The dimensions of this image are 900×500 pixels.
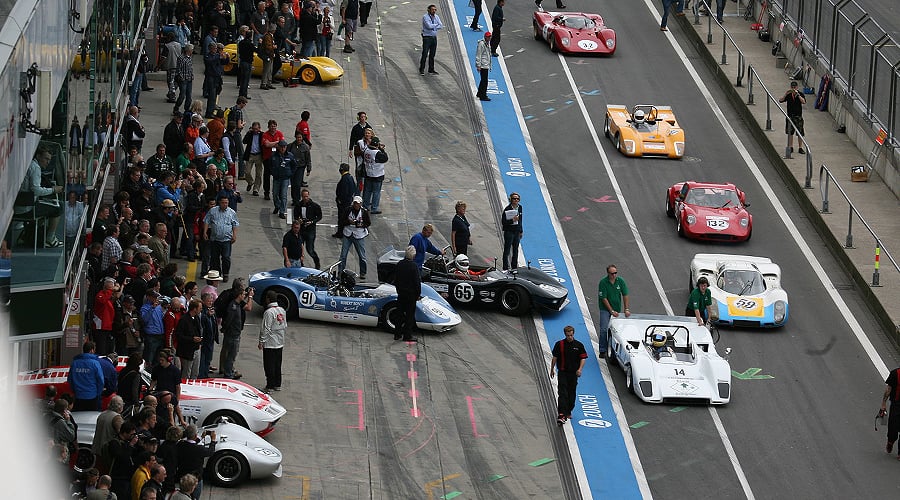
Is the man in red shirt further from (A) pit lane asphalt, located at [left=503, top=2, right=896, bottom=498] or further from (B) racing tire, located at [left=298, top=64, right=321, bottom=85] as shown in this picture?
(B) racing tire, located at [left=298, top=64, right=321, bottom=85]

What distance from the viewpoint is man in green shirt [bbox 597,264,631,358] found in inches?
1113

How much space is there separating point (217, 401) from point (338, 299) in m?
5.87

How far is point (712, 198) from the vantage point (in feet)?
111

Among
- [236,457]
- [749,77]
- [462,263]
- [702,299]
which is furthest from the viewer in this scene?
[749,77]

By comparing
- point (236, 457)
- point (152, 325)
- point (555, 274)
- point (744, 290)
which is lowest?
point (555, 274)

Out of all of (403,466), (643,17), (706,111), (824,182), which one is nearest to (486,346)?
(403,466)

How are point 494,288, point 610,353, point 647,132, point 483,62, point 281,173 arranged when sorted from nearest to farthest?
point 610,353
point 494,288
point 281,173
point 647,132
point 483,62

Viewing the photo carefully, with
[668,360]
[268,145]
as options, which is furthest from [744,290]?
[268,145]

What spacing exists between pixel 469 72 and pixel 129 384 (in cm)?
2287

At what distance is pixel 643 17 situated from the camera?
4806 centimetres

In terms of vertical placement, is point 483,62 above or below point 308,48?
below

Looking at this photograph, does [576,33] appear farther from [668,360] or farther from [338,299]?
[668,360]

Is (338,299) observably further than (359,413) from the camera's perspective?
Yes

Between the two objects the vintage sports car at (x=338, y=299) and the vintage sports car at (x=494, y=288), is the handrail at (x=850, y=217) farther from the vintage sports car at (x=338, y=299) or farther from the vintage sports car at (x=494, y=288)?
the vintage sports car at (x=338, y=299)
